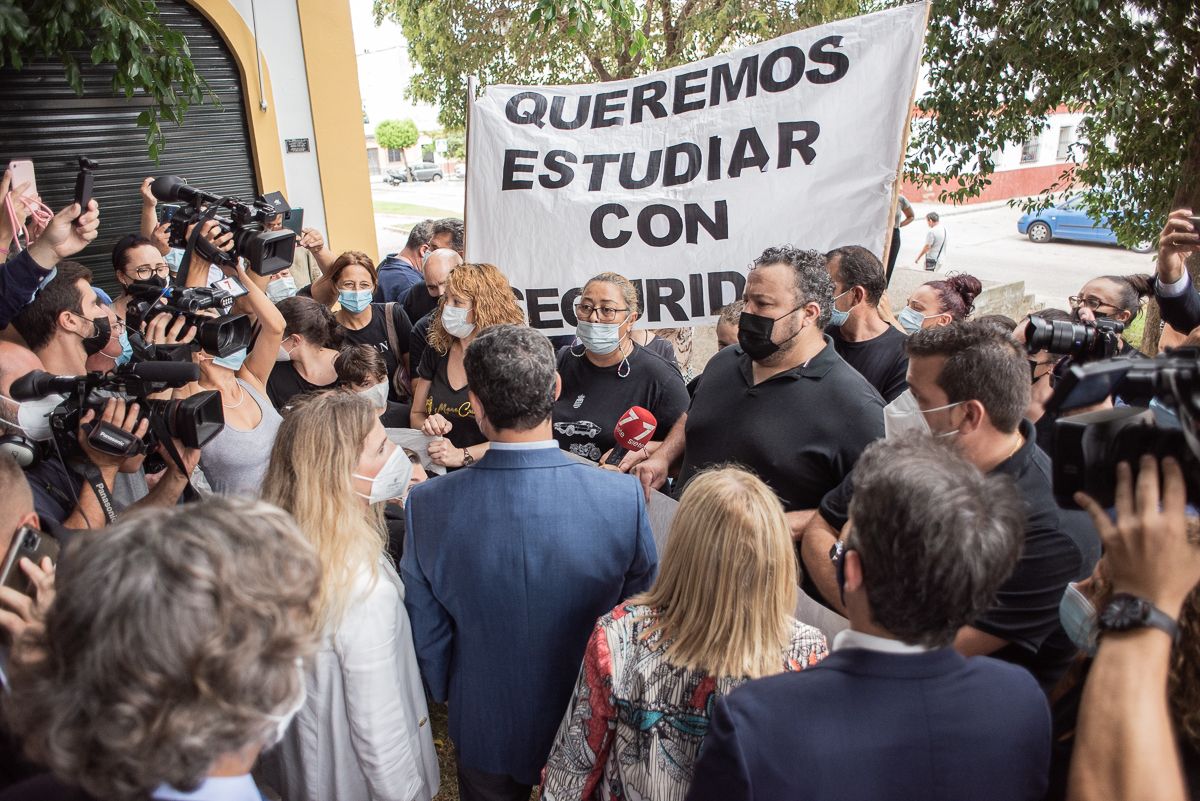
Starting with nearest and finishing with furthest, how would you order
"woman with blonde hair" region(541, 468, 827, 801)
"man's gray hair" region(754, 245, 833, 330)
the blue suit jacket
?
"woman with blonde hair" region(541, 468, 827, 801), the blue suit jacket, "man's gray hair" region(754, 245, 833, 330)

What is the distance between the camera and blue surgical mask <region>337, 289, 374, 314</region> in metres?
5.20

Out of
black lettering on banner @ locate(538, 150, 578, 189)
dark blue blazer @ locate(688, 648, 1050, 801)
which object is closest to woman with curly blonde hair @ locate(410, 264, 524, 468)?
black lettering on banner @ locate(538, 150, 578, 189)

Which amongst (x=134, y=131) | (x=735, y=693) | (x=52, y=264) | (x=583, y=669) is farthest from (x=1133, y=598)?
(x=134, y=131)

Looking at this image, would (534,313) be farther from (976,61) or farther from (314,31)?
(314,31)

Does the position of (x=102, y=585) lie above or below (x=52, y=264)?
below

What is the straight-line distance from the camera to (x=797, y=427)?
3189mm

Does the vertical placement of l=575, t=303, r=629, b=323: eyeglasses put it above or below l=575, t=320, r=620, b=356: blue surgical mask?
above

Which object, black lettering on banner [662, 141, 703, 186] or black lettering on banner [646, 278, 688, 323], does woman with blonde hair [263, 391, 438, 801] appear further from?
black lettering on banner [662, 141, 703, 186]

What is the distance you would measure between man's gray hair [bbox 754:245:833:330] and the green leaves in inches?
169

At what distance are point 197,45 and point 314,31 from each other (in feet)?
4.46

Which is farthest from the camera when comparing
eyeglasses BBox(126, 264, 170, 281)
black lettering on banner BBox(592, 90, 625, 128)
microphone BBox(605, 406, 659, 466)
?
eyeglasses BBox(126, 264, 170, 281)

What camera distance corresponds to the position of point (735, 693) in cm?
157

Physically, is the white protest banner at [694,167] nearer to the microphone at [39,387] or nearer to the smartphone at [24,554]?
the microphone at [39,387]

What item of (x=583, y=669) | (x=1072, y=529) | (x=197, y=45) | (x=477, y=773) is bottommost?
(x=477, y=773)
